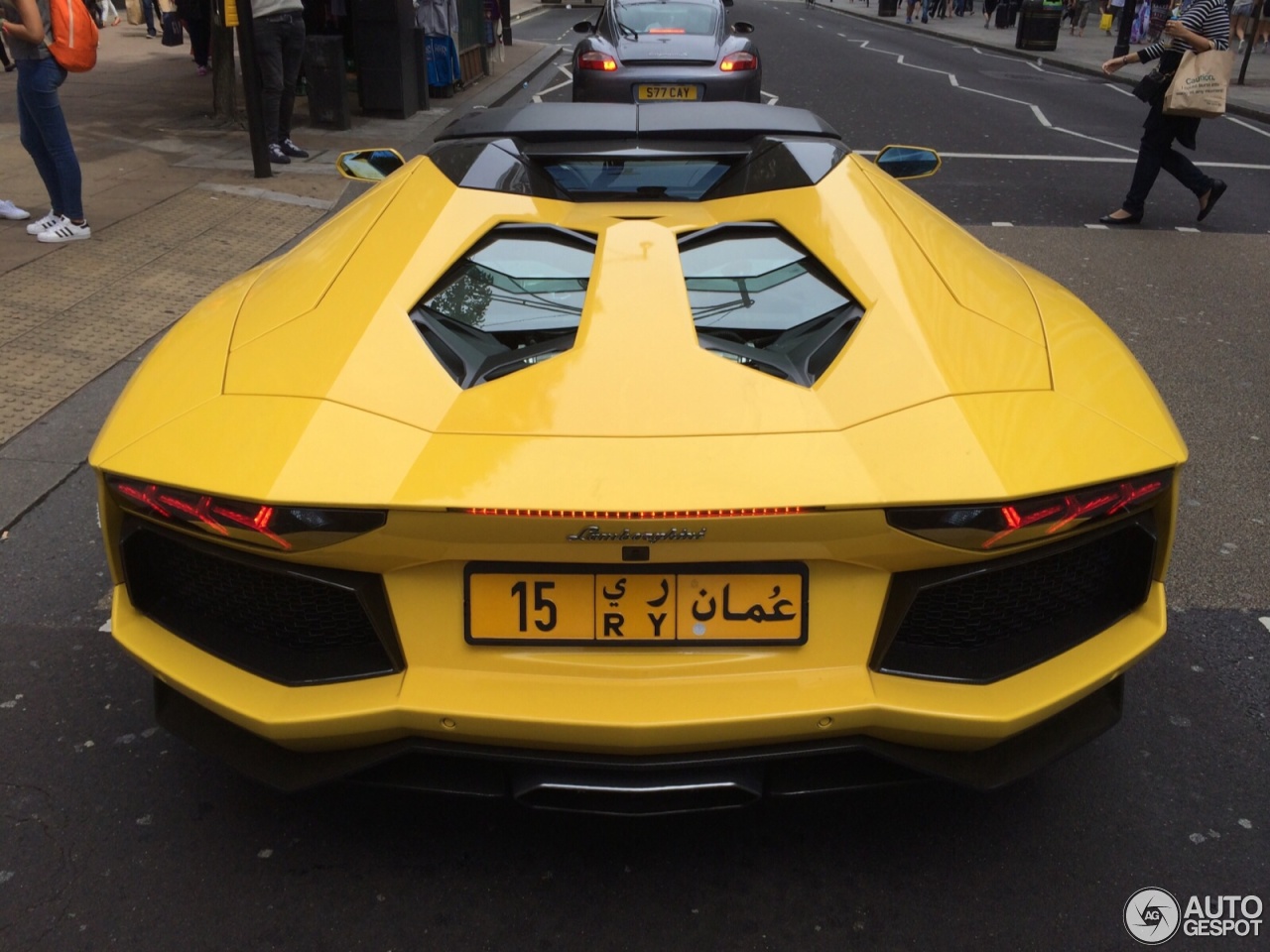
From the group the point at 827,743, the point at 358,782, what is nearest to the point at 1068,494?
A: the point at 827,743

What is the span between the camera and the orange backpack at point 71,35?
6.39m

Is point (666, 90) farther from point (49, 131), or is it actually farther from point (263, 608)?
point (263, 608)

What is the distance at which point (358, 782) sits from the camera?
81.7 inches

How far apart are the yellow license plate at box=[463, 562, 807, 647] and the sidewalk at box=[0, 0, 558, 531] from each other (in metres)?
2.64

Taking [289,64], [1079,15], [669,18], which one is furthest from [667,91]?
[1079,15]

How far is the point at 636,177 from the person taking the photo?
2898 millimetres

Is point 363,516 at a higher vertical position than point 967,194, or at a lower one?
higher

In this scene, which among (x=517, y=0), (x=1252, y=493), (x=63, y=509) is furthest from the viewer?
(x=517, y=0)

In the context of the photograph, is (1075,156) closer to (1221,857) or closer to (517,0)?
(1221,857)

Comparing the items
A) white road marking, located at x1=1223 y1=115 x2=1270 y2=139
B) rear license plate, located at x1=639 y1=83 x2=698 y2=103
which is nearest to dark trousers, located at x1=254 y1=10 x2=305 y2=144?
rear license plate, located at x1=639 y1=83 x2=698 y2=103

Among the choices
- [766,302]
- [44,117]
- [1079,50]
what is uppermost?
[766,302]

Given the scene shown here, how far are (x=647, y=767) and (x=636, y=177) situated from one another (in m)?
1.58

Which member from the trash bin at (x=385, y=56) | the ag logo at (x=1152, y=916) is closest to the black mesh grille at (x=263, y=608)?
the ag logo at (x=1152, y=916)

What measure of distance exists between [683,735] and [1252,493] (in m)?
3.17
